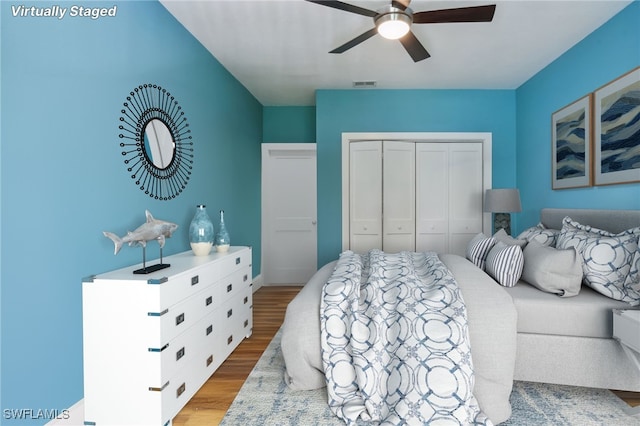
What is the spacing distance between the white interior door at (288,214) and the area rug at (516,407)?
114 inches

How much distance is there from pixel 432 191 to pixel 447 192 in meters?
0.20

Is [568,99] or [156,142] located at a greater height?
[568,99]

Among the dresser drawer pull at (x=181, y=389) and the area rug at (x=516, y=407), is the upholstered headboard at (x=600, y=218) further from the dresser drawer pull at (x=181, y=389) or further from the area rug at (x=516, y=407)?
the dresser drawer pull at (x=181, y=389)

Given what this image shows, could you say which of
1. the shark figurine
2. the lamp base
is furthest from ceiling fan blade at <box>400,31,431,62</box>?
the lamp base

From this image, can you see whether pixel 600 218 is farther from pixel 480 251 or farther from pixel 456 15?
pixel 456 15

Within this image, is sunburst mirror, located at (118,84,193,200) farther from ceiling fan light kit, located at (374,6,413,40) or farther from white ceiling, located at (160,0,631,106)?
ceiling fan light kit, located at (374,6,413,40)

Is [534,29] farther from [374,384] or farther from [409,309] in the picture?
[374,384]

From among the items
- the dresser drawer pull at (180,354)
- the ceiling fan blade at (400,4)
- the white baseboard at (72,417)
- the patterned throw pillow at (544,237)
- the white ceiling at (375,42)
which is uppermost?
the white ceiling at (375,42)

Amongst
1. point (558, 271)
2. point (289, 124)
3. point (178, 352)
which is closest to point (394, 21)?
point (558, 271)

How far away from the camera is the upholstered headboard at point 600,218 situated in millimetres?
2408

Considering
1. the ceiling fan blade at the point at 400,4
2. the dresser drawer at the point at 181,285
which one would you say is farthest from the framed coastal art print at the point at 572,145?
the dresser drawer at the point at 181,285

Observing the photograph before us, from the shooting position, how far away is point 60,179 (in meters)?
1.73

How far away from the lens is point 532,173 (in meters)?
4.07

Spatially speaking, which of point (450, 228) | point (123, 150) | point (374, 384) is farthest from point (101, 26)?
point (450, 228)
